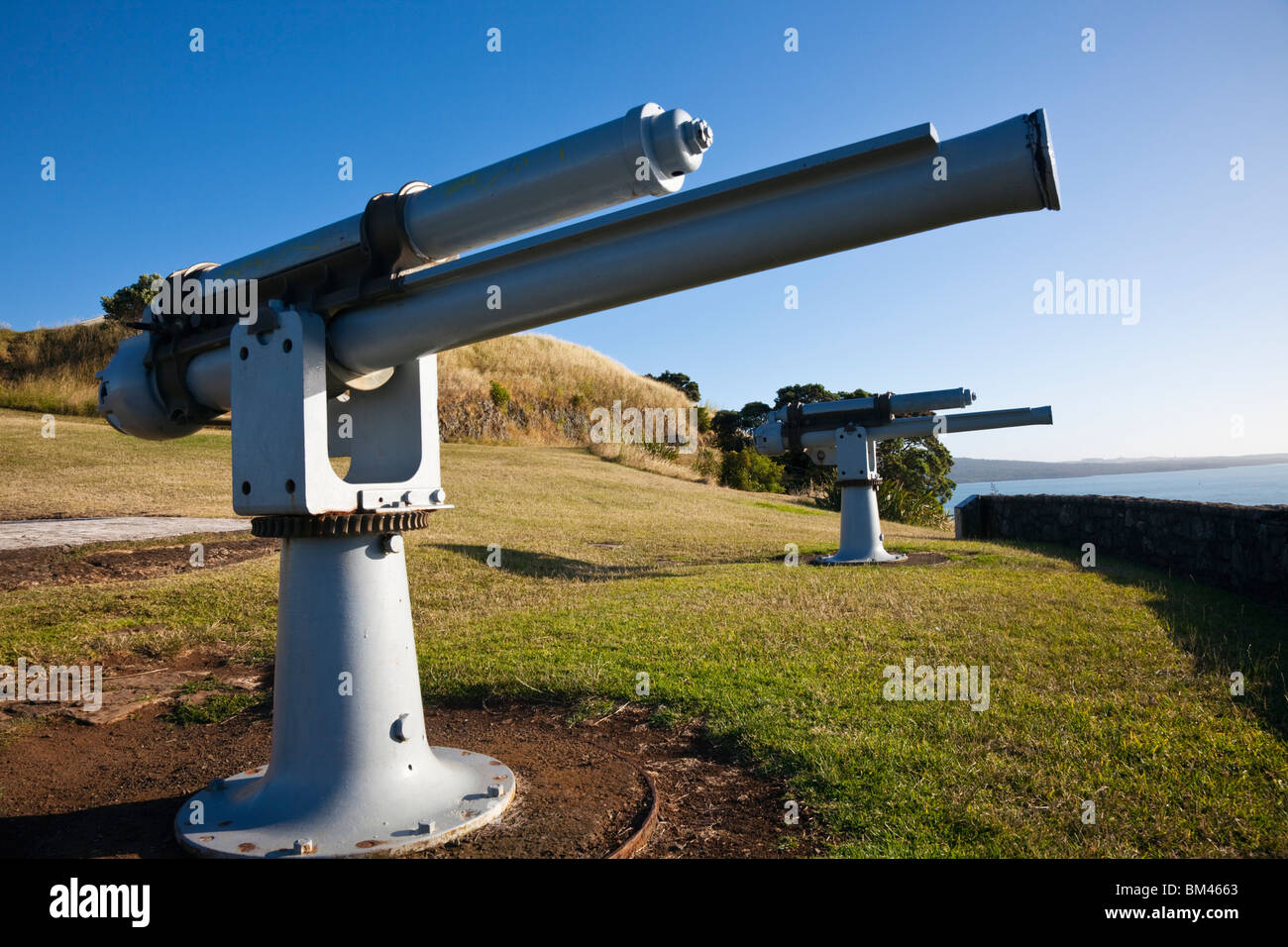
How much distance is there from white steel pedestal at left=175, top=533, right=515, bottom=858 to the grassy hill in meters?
23.8

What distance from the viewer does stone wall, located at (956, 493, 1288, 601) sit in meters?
7.59

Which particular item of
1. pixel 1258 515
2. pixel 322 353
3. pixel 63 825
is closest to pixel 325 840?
pixel 63 825

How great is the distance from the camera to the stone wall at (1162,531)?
24.9 feet

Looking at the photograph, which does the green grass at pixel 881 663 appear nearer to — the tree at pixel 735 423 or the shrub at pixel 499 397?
the shrub at pixel 499 397

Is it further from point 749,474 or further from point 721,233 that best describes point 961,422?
point 749,474

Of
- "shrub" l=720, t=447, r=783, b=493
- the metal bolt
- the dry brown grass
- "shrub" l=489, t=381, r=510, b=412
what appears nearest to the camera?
the metal bolt

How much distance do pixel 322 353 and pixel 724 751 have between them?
7.80 ft

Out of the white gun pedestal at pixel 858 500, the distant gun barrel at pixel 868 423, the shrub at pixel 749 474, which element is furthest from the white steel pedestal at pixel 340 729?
the shrub at pixel 749 474

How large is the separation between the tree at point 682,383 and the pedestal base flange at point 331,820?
41.3 metres

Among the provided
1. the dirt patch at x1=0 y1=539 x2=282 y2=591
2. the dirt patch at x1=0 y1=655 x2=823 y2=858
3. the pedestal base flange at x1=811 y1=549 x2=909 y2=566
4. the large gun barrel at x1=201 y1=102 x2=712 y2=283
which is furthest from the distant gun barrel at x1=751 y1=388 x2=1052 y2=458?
the large gun barrel at x1=201 y1=102 x2=712 y2=283

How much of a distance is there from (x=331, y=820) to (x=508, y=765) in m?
0.90

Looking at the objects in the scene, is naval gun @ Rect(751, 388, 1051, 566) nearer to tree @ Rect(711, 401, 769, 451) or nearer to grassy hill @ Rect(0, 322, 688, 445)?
grassy hill @ Rect(0, 322, 688, 445)

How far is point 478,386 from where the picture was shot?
33.5 m
